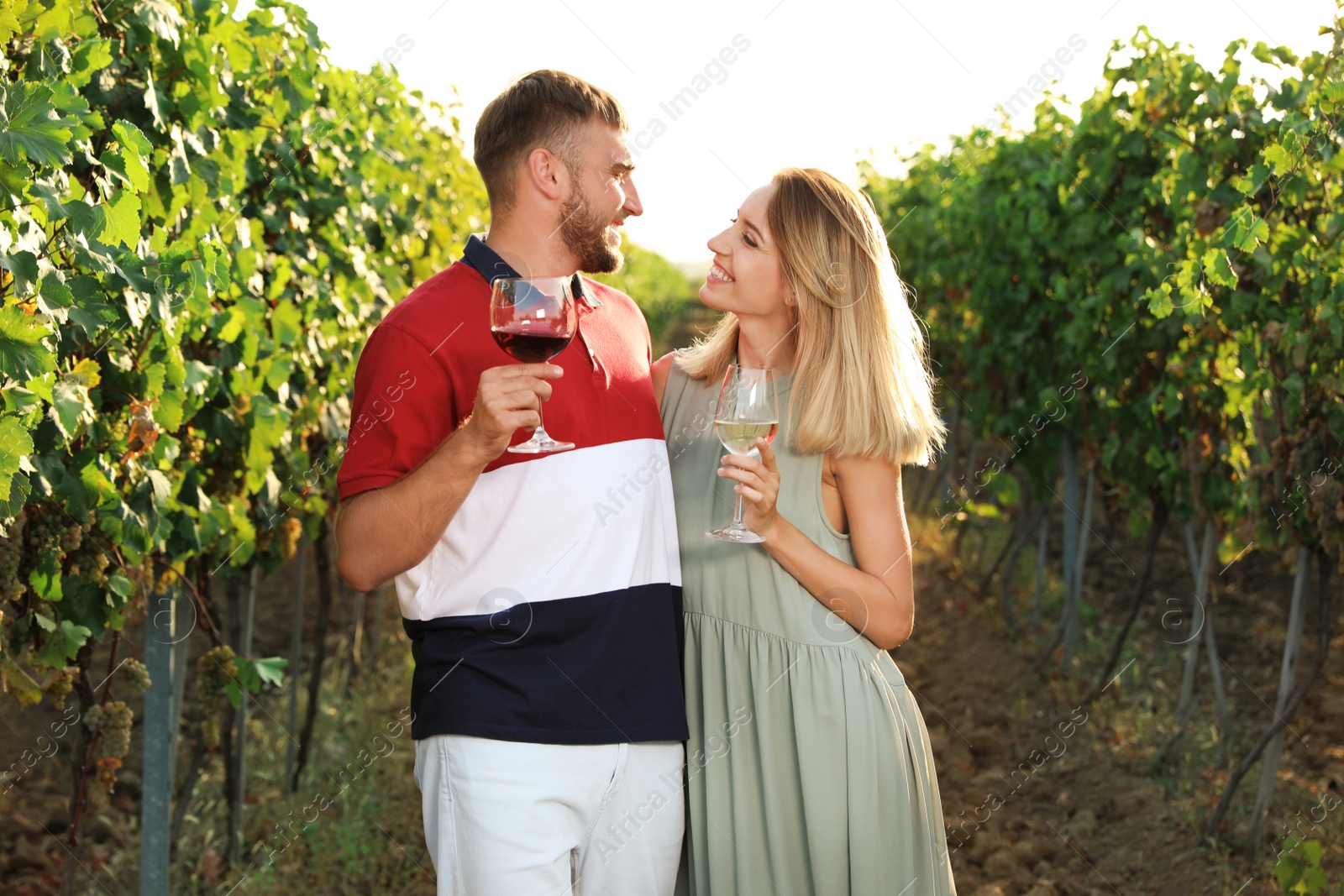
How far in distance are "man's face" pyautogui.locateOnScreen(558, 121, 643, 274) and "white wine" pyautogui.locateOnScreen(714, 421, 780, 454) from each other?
443 millimetres

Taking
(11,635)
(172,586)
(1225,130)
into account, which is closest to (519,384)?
(11,635)

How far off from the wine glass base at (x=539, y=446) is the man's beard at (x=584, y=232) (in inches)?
18.7

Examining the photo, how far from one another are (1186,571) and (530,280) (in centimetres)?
641

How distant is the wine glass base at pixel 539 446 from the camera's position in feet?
5.90

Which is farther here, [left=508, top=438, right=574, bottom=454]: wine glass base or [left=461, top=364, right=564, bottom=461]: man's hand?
[left=508, top=438, right=574, bottom=454]: wine glass base

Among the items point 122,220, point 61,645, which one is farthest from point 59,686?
point 122,220

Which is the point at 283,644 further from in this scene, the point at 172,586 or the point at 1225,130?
the point at 1225,130

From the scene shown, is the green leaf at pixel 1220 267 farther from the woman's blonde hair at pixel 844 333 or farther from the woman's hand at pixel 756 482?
the woman's hand at pixel 756 482

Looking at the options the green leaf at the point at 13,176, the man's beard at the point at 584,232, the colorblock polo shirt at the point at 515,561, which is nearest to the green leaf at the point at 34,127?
the green leaf at the point at 13,176

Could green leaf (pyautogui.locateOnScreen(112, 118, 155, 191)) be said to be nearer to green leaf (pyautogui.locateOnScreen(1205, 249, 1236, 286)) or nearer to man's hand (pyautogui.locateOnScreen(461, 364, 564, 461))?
man's hand (pyautogui.locateOnScreen(461, 364, 564, 461))

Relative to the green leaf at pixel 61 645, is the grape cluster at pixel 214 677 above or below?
below

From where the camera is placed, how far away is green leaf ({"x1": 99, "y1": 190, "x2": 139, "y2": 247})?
6.20 feet

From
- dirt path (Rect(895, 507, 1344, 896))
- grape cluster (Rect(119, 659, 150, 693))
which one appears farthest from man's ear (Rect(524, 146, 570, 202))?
dirt path (Rect(895, 507, 1344, 896))

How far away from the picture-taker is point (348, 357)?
3760 mm
